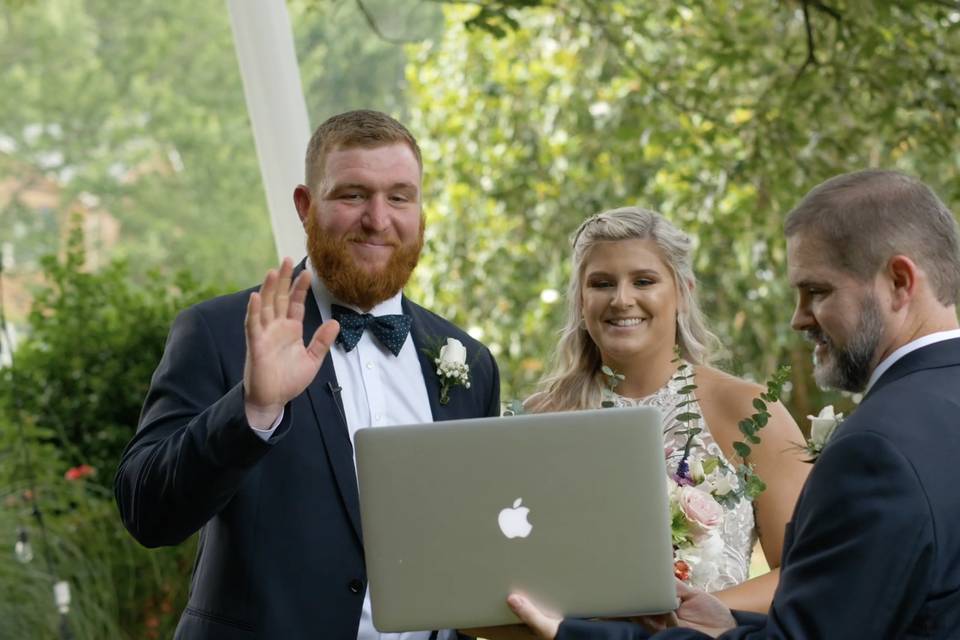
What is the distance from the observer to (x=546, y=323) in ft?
27.9

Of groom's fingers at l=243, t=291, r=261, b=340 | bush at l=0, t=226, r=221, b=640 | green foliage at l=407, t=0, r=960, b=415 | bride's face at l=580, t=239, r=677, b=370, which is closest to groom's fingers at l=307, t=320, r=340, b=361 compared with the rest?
groom's fingers at l=243, t=291, r=261, b=340

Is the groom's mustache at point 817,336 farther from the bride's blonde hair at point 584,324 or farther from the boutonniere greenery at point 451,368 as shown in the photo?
the bride's blonde hair at point 584,324

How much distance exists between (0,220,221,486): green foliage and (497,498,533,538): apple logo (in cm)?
478

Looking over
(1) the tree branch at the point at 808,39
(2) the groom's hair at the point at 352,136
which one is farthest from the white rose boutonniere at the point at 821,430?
(1) the tree branch at the point at 808,39

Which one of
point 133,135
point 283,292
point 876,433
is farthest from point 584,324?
point 133,135

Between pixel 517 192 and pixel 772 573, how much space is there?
5.83 metres

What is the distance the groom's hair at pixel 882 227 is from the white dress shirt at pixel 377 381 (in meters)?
1.11

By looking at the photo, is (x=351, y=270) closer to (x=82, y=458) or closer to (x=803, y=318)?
(x=803, y=318)

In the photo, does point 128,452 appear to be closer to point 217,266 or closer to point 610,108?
point 610,108

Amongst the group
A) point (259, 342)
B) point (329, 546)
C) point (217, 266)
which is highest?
point (259, 342)

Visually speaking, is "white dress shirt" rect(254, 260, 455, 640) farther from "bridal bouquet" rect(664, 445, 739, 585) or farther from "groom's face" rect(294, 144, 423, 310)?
"bridal bouquet" rect(664, 445, 739, 585)

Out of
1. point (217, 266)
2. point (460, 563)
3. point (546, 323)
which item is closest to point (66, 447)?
point (546, 323)

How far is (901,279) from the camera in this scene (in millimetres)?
2205

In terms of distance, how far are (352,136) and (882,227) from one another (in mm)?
1292
